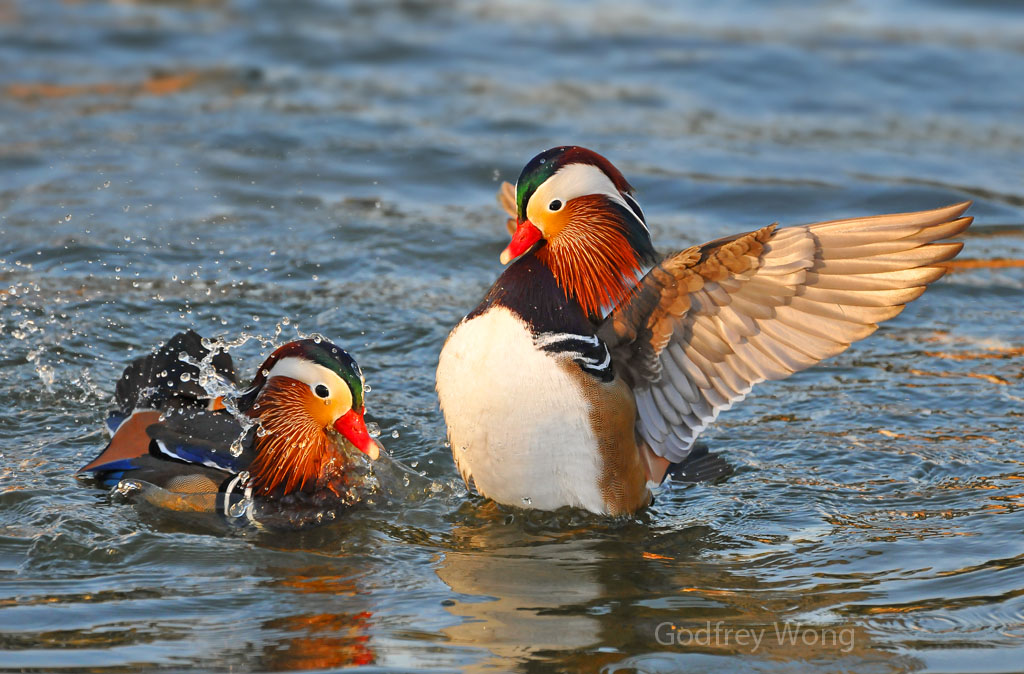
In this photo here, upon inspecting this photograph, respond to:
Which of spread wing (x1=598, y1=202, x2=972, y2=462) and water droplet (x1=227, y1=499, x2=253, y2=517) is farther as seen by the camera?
water droplet (x1=227, y1=499, x2=253, y2=517)

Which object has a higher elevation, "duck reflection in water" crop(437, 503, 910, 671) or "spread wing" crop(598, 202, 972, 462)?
"spread wing" crop(598, 202, 972, 462)

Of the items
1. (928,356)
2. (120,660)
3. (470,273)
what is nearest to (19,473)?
(120,660)

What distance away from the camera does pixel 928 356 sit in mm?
7066

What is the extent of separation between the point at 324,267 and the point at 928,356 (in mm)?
3543

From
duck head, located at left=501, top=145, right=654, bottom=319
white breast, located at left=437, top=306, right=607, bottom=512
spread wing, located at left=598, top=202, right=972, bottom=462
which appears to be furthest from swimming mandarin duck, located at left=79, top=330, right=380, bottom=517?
spread wing, located at left=598, top=202, right=972, bottom=462

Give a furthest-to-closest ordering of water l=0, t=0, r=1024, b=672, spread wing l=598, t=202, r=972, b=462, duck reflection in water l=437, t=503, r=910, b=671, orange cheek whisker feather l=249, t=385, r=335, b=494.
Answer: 1. orange cheek whisker feather l=249, t=385, r=335, b=494
2. spread wing l=598, t=202, r=972, b=462
3. water l=0, t=0, r=1024, b=672
4. duck reflection in water l=437, t=503, r=910, b=671

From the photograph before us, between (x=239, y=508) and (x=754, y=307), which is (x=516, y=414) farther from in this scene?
(x=239, y=508)

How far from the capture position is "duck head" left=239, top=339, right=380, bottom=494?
514cm

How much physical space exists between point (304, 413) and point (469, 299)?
2.56 metres

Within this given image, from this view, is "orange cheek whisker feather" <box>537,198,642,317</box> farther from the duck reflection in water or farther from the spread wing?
the duck reflection in water

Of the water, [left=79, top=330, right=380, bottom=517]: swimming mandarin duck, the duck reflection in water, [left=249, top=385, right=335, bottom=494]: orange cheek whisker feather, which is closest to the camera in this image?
the duck reflection in water

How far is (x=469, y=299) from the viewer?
7.76 meters

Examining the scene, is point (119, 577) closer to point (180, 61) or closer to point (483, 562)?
point (483, 562)

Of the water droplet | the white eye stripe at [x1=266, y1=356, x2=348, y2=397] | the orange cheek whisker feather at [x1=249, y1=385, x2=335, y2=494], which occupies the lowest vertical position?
the water droplet
